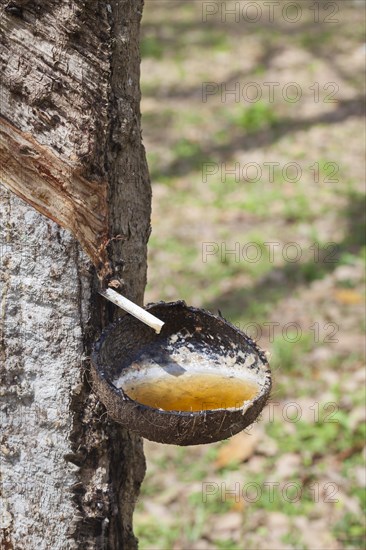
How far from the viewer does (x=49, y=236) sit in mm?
→ 2082

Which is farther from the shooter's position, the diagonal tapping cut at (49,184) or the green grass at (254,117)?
the green grass at (254,117)

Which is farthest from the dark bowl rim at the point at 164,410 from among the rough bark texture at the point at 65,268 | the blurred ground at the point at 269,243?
the blurred ground at the point at 269,243

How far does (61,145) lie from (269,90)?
22.1 ft

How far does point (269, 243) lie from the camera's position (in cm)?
593

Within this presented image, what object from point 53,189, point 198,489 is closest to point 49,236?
point 53,189

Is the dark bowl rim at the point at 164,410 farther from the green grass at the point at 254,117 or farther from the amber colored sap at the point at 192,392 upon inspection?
the green grass at the point at 254,117

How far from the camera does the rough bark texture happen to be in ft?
6.54

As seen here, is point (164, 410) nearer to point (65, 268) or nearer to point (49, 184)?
point (65, 268)

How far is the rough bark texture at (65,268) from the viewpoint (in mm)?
1994

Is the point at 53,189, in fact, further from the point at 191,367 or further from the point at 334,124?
the point at 334,124

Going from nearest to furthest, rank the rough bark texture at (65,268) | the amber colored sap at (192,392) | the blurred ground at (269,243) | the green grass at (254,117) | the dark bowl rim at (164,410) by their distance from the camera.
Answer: the dark bowl rim at (164,410), the rough bark texture at (65,268), the amber colored sap at (192,392), the blurred ground at (269,243), the green grass at (254,117)

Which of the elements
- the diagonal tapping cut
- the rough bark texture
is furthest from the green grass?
the diagonal tapping cut

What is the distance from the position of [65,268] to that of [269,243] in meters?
3.96

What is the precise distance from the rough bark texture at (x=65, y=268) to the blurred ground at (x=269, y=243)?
1.54 m
